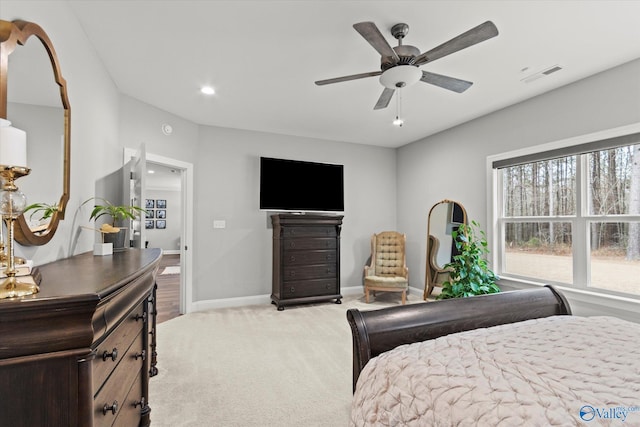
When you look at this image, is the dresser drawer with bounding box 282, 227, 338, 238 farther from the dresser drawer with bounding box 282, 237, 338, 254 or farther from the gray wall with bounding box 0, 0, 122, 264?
the gray wall with bounding box 0, 0, 122, 264

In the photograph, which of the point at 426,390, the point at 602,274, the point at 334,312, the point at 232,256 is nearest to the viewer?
the point at 426,390

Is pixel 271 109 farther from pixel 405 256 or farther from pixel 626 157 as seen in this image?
pixel 626 157

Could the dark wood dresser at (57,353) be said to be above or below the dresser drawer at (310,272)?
above

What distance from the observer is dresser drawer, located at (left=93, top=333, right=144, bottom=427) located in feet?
3.32

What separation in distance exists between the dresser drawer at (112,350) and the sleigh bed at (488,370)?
3.05 feet

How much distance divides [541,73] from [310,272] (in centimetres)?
351

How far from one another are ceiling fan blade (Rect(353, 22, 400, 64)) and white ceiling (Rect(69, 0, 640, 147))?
10.2 inches

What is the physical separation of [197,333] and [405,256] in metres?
3.40

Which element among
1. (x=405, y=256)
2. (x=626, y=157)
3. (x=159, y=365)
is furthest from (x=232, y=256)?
(x=626, y=157)

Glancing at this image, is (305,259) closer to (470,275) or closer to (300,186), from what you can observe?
(300,186)

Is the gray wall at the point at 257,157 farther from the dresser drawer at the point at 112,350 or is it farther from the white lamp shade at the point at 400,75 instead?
the white lamp shade at the point at 400,75

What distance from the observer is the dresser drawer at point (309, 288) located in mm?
4500

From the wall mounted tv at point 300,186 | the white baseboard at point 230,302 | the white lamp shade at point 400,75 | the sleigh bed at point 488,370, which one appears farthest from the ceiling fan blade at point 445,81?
the white baseboard at point 230,302

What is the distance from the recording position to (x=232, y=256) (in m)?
4.63
